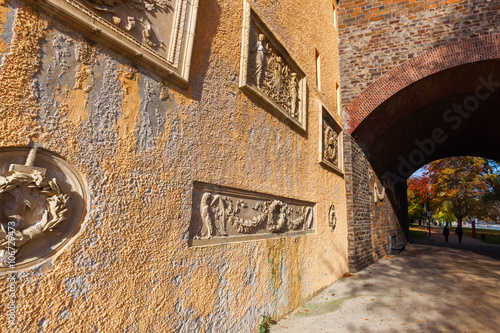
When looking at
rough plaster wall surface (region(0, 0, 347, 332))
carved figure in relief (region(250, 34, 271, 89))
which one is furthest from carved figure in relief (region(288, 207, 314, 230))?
carved figure in relief (region(250, 34, 271, 89))

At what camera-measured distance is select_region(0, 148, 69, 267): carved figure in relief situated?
125 cm

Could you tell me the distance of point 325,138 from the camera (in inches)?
209

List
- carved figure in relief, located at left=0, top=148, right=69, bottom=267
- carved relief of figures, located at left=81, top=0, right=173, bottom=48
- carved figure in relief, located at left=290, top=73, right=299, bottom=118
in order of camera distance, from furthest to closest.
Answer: carved figure in relief, located at left=290, top=73, right=299, bottom=118 < carved relief of figures, located at left=81, top=0, right=173, bottom=48 < carved figure in relief, located at left=0, top=148, right=69, bottom=267

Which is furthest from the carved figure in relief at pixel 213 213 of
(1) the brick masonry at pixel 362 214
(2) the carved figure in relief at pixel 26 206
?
(1) the brick masonry at pixel 362 214

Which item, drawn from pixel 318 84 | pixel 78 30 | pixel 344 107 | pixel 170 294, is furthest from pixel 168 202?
pixel 344 107

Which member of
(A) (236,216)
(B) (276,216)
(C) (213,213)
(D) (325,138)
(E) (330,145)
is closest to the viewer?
(C) (213,213)

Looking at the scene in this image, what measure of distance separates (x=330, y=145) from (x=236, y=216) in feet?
11.2

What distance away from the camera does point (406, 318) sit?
3498 millimetres

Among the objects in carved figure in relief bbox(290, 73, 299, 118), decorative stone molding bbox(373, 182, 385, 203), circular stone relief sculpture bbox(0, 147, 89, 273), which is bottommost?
circular stone relief sculpture bbox(0, 147, 89, 273)

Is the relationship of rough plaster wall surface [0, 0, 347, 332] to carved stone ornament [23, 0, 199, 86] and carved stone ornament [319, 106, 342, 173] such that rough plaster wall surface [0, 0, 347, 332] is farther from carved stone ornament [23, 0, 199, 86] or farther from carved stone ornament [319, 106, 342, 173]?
carved stone ornament [319, 106, 342, 173]

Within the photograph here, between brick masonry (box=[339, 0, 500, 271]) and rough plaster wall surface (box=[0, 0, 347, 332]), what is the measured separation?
3.99 m

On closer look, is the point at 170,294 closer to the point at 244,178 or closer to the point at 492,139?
the point at 244,178

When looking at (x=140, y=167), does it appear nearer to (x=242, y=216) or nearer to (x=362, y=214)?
(x=242, y=216)

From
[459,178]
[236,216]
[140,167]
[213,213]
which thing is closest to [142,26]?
[140,167]
